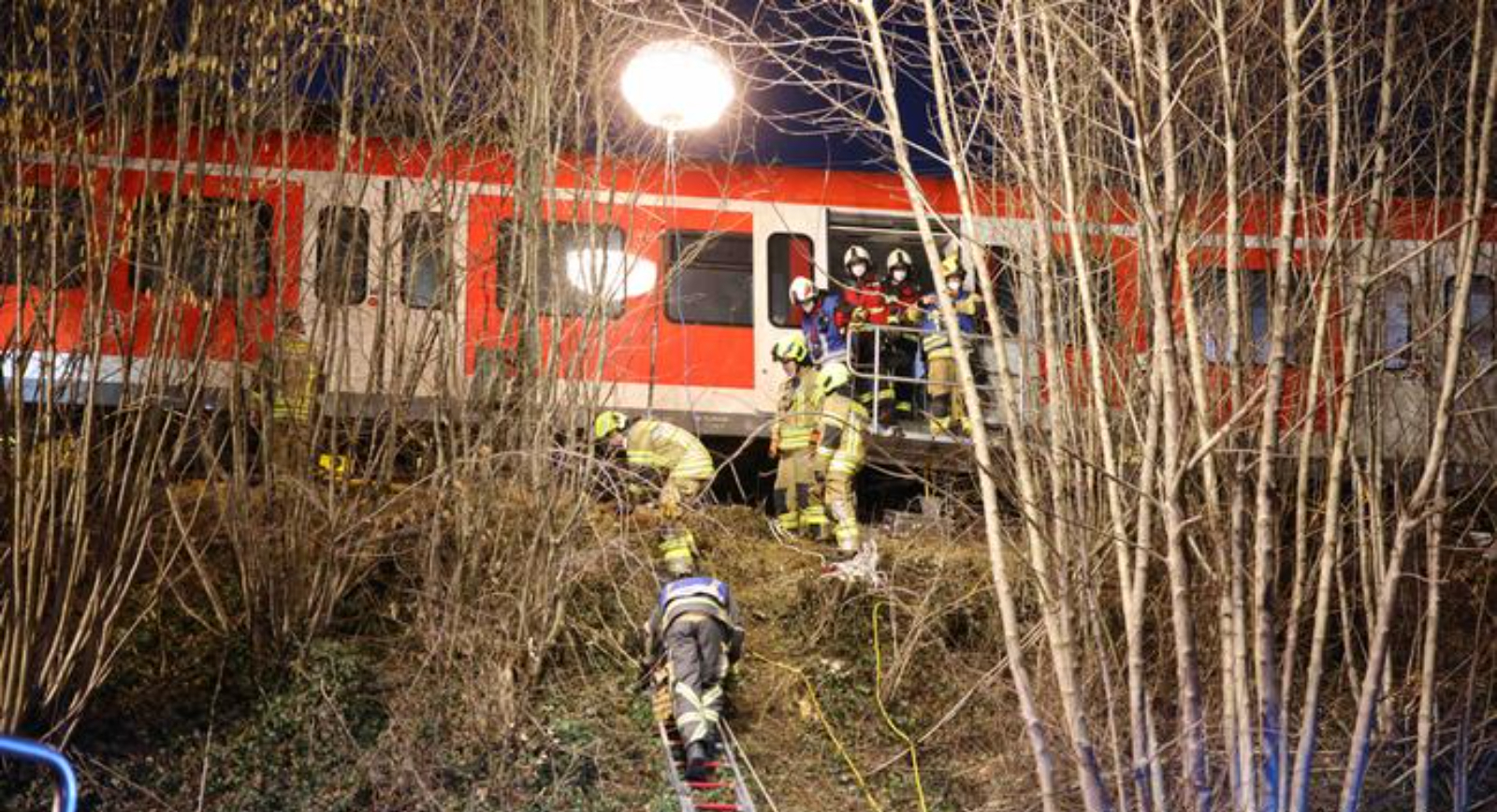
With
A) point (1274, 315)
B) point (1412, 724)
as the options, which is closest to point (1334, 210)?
point (1274, 315)

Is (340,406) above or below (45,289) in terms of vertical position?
below

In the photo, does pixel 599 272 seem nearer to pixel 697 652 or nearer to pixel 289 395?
pixel 289 395

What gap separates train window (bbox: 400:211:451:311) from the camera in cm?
952

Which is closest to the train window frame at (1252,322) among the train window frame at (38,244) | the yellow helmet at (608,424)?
the yellow helmet at (608,424)

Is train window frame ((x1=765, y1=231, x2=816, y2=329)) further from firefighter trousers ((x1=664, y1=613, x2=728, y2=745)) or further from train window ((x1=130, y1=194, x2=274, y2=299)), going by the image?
firefighter trousers ((x1=664, y1=613, x2=728, y2=745))

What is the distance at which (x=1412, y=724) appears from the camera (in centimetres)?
1026

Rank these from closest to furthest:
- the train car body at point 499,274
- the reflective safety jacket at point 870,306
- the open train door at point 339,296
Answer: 1. the train car body at point 499,274
2. the open train door at point 339,296
3. the reflective safety jacket at point 870,306

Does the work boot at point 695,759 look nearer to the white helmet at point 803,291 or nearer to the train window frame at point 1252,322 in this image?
the train window frame at point 1252,322

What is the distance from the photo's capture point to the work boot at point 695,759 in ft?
26.8

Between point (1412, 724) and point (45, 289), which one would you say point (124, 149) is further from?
point (1412, 724)

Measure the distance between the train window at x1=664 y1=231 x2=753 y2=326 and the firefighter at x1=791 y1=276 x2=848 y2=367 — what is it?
2.03 feet

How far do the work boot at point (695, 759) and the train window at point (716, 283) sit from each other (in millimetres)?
5343

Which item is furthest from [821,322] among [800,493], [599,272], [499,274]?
[499,274]

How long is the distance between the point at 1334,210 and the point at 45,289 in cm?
613
